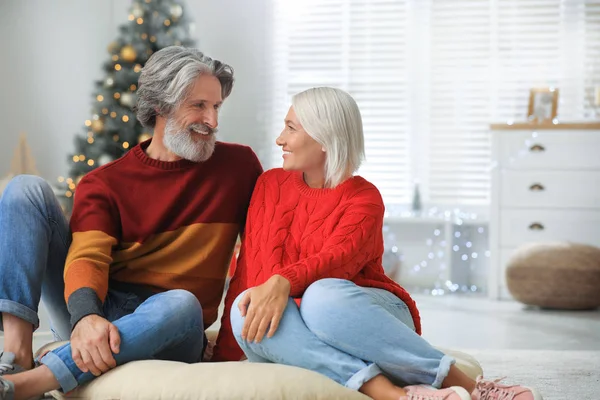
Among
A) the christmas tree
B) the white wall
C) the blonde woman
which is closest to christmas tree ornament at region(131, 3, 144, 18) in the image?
the christmas tree

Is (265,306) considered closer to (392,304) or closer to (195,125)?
(392,304)

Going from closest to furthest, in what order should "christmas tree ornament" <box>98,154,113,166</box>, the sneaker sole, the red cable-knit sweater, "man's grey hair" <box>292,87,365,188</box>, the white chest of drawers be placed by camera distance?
the sneaker sole < the red cable-knit sweater < "man's grey hair" <box>292,87,365,188</box> < the white chest of drawers < "christmas tree ornament" <box>98,154,113,166</box>

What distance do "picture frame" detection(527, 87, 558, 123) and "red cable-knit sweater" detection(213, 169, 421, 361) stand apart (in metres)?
3.62

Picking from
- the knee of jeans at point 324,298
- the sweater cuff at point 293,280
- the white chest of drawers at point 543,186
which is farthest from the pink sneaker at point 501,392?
the white chest of drawers at point 543,186

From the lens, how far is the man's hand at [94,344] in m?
1.83

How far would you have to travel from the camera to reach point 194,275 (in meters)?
2.19

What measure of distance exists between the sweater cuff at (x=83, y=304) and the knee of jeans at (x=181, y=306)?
146 mm

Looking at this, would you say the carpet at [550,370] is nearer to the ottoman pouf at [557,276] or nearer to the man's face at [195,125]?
the man's face at [195,125]

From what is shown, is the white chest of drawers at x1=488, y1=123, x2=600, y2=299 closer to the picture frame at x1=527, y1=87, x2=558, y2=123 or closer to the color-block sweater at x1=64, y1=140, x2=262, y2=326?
the picture frame at x1=527, y1=87, x2=558, y2=123

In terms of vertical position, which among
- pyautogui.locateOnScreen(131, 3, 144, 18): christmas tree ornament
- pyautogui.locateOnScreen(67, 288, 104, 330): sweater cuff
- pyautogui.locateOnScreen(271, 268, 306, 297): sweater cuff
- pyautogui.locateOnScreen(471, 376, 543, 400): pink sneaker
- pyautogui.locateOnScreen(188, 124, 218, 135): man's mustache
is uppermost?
pyautogui.locateOnScreen(131, 3, 144, 18): christmas tree ornament

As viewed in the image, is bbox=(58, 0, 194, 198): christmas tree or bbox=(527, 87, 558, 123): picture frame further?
bbox=(527, 87, 558, 123): picture frame

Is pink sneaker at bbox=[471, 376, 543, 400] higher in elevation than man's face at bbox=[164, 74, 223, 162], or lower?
lower

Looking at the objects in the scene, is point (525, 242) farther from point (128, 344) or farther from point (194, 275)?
point (128, 344)

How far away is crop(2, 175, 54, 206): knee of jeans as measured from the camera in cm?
201
